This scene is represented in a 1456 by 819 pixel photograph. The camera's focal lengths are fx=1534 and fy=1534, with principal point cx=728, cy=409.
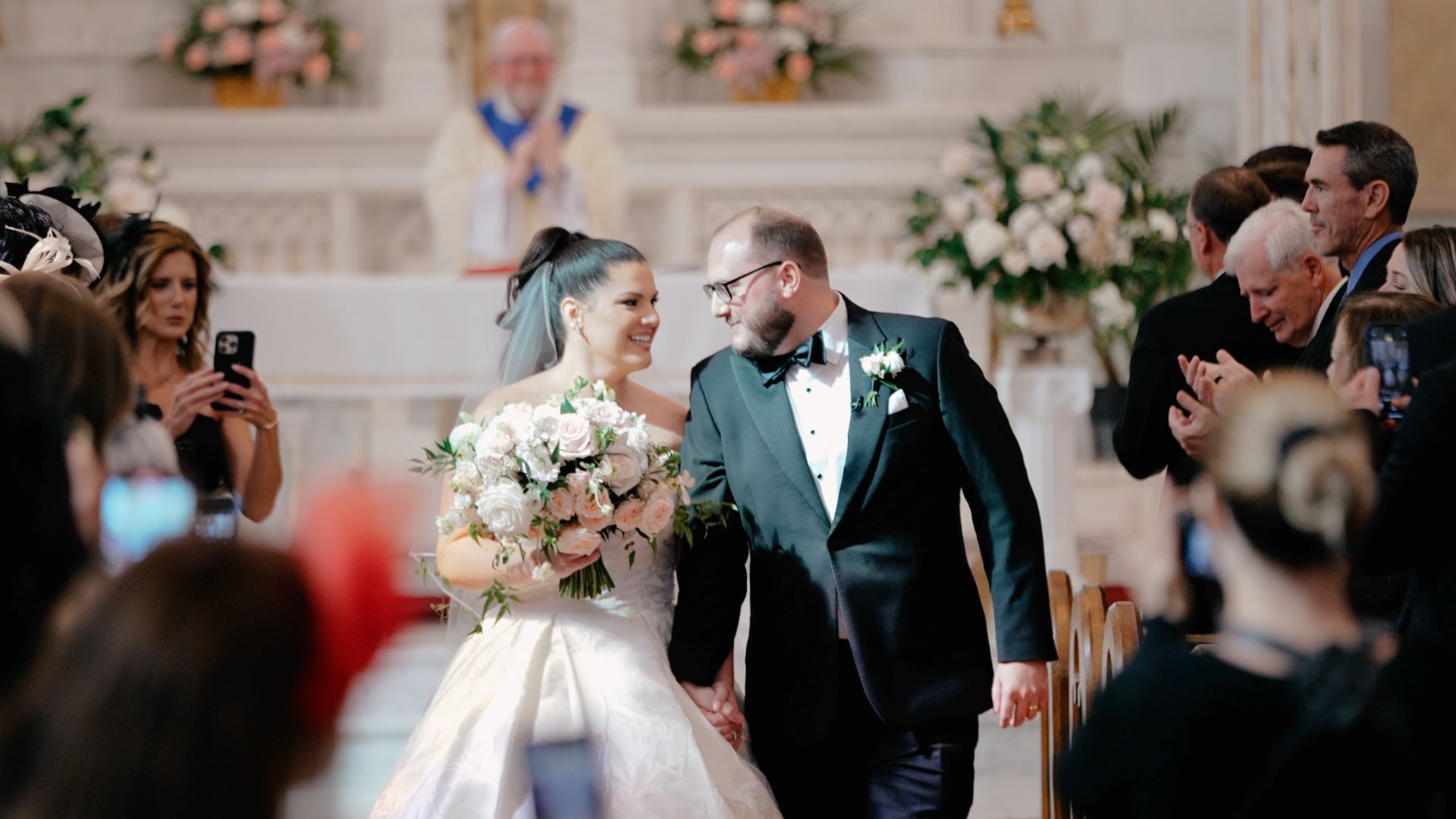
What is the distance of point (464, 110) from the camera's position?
8.16m

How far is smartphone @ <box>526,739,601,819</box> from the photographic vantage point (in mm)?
2133

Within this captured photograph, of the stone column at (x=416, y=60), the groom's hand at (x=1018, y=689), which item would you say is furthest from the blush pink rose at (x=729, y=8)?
the groom's hand at (x=1018, y=689)

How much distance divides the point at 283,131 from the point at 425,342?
340cm

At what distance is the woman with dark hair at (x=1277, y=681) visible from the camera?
1.79m

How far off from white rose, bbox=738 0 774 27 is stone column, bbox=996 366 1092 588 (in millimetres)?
3639

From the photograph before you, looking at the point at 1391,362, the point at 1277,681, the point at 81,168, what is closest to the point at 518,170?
the point at 81,168

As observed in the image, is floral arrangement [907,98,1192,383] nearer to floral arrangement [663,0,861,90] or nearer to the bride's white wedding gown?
floral arrangement [663,0,861,90]

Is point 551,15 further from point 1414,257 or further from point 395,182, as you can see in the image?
point 1414,257

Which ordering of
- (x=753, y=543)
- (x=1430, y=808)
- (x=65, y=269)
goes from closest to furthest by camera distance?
(x=1430, y=808), (x=753, y=543), (x=65, y=269)

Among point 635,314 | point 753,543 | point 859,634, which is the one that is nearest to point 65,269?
point 635,314

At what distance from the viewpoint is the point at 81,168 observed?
24.7 ft

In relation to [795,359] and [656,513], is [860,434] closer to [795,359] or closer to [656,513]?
[795,359]

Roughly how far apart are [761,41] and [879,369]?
20.1 ft

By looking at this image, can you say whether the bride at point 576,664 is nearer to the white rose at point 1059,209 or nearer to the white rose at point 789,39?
the white rose at point 1059,209
